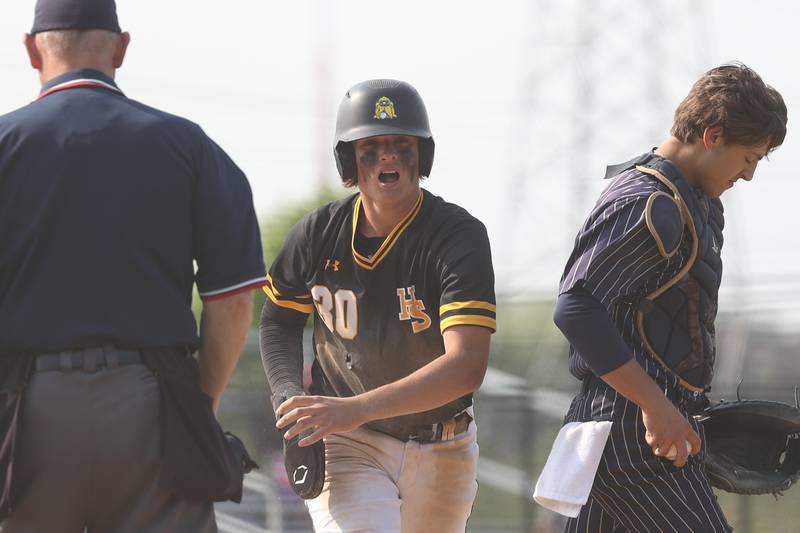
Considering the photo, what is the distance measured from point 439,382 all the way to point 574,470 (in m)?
0.56

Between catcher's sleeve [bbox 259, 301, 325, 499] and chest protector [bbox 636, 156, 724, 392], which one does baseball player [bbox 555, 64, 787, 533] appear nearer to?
chest protector [bbox 636, 156, 724, 392]

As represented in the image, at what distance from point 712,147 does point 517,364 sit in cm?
639

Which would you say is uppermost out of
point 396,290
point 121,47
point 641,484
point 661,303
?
point 121,47

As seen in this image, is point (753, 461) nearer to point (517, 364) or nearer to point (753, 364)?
point (517, 364)

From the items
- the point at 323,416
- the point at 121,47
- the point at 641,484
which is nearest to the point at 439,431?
the point at 323,416

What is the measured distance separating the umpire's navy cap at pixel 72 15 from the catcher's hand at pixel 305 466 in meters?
1.64

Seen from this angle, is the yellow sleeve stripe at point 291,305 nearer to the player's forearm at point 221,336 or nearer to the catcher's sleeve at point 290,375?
the catcher's sleeve at point 290,375

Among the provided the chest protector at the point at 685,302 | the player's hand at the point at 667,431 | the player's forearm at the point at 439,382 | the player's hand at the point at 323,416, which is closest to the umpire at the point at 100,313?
the player's hand at the point at 323,416

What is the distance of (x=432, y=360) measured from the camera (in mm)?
5074

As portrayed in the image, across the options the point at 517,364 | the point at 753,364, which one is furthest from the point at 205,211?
the point at 753,364

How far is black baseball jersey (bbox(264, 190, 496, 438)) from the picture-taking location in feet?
16.2

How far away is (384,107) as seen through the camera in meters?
5.09

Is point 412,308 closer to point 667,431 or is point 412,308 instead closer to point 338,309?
point 338,309

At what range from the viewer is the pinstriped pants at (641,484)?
14.7 feet
